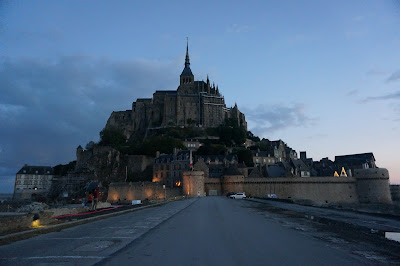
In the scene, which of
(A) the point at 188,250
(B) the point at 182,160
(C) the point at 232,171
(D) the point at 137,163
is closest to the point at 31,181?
(D) the point at 137,163

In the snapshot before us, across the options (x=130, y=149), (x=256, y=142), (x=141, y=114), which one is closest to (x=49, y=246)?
(x=130, y=149)

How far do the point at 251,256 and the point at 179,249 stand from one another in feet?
7.04

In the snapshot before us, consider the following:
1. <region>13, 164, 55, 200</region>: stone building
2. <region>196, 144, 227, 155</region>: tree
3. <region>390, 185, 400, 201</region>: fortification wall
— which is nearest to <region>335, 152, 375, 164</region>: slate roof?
<region>390, 185, 400, 201</region>: fortification wall

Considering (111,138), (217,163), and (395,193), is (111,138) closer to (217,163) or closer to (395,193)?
(217,163)

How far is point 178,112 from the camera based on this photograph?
12294cm

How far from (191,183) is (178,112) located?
6273 cm

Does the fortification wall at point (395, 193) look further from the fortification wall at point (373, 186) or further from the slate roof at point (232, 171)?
the slate roof at point (232, 171)

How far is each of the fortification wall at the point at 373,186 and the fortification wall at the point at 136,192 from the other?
139 feet

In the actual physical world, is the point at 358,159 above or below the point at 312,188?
above

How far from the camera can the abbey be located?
124m

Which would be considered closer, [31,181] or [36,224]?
[36,224]

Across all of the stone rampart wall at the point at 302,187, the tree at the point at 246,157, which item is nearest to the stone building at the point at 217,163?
the stone rampart wall at the point at 302,187

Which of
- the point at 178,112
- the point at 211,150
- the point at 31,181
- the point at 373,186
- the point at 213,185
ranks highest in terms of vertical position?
the point at 178,112

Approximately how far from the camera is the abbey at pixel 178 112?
12356 cm
